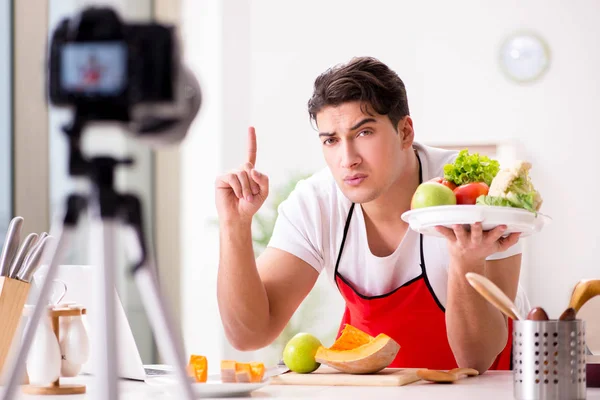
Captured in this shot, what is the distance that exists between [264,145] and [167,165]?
68cm

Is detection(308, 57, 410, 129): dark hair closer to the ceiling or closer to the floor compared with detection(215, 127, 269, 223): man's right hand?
closer to the ceiling

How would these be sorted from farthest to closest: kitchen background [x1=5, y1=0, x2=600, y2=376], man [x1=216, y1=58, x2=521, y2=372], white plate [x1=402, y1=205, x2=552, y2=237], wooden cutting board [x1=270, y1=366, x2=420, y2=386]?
1. kitchen background [x1=5, y1=0, x2=600, y2=376]
2. man [x1=216, y1=58, x2=521, y2=372]
3. white plate [x1=402, y1=205, x2=552, y2=237]
4. wooden cutting board [x1=270, y1=366, x2=420, y2=386]

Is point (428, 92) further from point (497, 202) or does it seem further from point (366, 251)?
point (497, 202)

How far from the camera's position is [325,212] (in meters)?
2.34

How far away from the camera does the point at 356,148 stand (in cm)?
207

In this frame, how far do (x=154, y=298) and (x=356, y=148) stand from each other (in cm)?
141

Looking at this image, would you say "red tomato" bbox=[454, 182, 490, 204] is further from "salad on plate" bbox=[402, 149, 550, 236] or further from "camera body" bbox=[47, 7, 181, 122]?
"camera body" bbox=[47, 7, 181, 122]

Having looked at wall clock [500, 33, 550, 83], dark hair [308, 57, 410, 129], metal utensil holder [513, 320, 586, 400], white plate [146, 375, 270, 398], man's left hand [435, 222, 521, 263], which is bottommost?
white plate [146, 375, 270, 398]

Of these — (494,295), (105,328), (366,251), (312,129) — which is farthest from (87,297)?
(312,129)

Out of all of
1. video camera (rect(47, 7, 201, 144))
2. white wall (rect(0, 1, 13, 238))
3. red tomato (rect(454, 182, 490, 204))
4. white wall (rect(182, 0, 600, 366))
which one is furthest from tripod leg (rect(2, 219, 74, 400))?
white wall (rect(182, 0, 600, 366))

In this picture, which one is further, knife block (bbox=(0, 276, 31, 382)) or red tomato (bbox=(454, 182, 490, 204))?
red tomato (bbox=(454, 182, 490, 204))

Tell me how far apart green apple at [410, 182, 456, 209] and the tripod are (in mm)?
1061

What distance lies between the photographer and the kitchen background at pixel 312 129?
4496 mm

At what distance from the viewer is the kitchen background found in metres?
4.50
